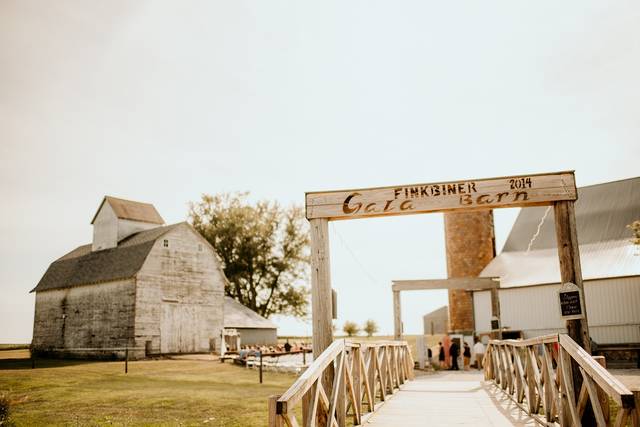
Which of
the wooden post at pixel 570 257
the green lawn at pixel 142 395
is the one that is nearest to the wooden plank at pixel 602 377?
the wooden post at pixel 570 257

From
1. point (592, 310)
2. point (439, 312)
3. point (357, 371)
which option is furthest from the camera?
point (439, 312)

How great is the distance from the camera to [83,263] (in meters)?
35.6

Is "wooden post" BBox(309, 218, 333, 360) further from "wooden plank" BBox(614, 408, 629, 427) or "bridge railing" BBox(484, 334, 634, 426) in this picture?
"wooden plank" BBox(614, 408, 629, 427)

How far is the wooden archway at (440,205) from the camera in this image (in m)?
7.50

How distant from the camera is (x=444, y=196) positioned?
307 inches

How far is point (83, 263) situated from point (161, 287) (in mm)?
8251

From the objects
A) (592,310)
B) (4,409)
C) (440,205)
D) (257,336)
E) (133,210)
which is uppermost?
(133,210)

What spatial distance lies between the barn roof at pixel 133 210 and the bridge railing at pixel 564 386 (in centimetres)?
2972

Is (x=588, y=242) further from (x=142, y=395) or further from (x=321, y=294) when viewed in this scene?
(x=321, y=294)

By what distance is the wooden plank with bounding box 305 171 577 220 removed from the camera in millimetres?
7562

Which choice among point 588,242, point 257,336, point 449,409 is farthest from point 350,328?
point 449,409

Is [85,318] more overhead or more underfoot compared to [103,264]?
more underfoot

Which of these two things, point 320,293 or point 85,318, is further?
point 85,318

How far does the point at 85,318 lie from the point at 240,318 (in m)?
9.47
